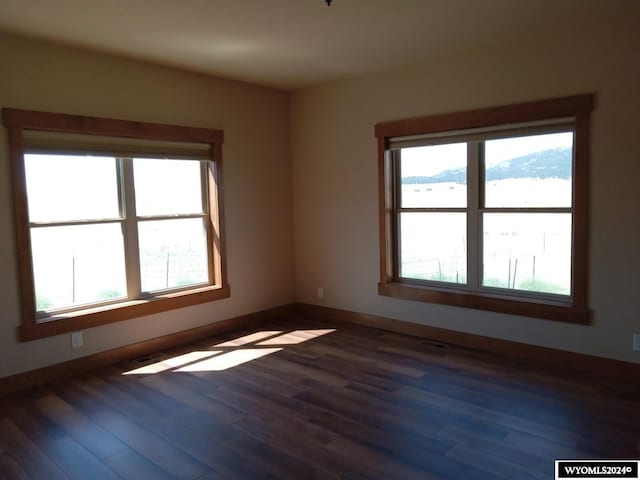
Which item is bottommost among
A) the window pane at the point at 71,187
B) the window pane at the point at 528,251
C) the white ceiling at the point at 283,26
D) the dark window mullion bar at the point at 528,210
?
the window pane at the point at 528,251

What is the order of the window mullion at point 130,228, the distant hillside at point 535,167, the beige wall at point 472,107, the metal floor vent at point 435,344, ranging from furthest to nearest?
1. the metal floor vent at point 435,344
2. the window mullion at point 130,228
3. the distant hillside at point 535,167
4. the beige wall at point 472,107

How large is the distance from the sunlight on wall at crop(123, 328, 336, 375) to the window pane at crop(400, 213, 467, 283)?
1.10 meters

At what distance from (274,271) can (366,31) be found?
2.88 m

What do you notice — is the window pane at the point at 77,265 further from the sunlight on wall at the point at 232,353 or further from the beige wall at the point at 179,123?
the sunlight on wall at the point at 232,353

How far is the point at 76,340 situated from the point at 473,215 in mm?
3507

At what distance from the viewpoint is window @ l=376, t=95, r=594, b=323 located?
148 inches

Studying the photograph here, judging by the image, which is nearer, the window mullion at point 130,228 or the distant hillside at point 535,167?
the distant hillside at point 535,167

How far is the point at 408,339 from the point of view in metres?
4.62

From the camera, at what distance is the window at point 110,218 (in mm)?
3701

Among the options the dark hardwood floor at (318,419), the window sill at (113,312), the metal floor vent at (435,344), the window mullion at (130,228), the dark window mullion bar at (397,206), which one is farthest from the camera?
the dark window mullion bar at (397,206)

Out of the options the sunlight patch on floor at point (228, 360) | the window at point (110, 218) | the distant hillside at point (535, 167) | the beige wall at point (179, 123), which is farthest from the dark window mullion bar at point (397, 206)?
the window at point (110, 218)

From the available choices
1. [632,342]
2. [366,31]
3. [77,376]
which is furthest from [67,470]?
[632,342]

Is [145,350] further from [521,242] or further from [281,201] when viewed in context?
[521,242]

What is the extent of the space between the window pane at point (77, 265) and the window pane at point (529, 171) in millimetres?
3305
